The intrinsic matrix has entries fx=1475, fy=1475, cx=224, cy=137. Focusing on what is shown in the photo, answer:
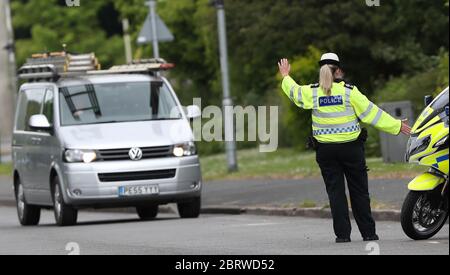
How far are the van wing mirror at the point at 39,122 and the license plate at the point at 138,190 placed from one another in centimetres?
145

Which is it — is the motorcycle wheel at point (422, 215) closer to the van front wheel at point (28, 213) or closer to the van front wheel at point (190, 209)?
the van front wheel at point (190, 209)

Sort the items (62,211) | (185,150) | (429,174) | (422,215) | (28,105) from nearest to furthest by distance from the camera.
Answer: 1. (429,174)
2. (422,215)
3. (62,211)
4. (185,150)
5. (28,105)

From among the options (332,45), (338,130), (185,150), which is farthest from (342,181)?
(332,45)

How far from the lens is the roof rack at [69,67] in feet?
66.6

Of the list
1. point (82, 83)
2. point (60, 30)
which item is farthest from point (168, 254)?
point (60, 30)

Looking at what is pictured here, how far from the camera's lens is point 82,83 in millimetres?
19938

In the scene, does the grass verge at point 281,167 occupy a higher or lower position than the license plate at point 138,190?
lower

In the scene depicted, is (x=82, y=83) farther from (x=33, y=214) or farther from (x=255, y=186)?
(x=255, y=186)

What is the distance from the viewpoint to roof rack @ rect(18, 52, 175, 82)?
20.3 meters

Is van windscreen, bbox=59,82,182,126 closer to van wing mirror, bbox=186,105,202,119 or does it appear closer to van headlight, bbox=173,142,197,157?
van wing mirror, bbox=186,105,202,119

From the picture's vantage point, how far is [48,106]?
64.9 ft

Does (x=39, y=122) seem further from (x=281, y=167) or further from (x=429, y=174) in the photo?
(x=281, y=167)

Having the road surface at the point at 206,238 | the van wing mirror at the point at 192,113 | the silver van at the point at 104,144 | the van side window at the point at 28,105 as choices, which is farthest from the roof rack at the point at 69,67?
the road surface at the point at 206,238

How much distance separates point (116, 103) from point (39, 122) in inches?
41.3
